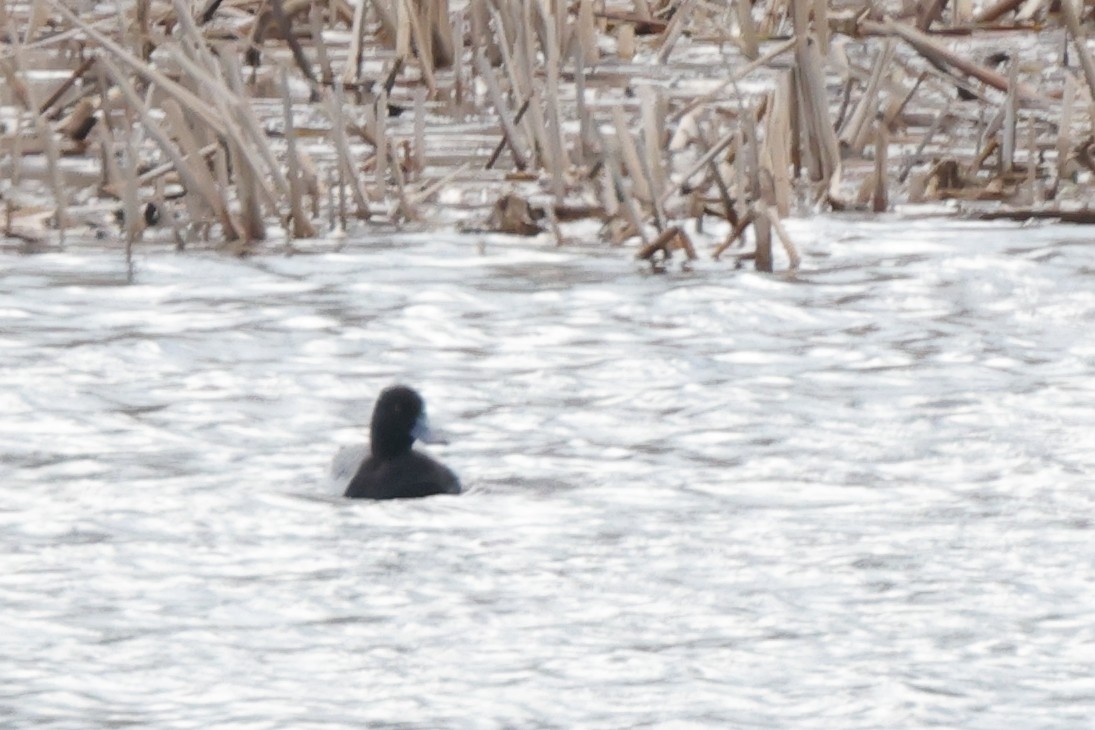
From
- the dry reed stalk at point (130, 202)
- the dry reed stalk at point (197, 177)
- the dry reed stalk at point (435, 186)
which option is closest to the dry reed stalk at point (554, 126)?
the dry reed stalk at point (435, 186)

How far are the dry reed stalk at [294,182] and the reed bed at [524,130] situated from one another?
0.01 meters

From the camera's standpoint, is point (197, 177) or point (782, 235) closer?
point (782, 235)

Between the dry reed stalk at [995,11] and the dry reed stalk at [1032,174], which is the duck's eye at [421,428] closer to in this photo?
the dry reed stalk at [1032,174]

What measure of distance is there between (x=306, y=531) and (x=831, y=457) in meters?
1.35

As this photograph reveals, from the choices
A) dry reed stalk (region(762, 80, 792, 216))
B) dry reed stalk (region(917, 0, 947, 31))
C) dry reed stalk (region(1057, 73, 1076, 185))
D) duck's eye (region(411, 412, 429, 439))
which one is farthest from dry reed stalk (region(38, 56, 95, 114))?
duck's eye (region(411, 412, 429, 439))

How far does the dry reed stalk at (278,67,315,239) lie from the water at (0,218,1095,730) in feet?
0.78

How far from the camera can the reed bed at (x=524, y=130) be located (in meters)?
9.09

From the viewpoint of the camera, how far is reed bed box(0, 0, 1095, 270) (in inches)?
358

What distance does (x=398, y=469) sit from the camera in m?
6.48

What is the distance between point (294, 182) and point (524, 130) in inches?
59.4

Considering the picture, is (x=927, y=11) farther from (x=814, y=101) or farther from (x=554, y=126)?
(x=554, y=126)

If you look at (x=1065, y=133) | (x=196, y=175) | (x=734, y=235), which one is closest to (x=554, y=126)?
(x=734, y=235)

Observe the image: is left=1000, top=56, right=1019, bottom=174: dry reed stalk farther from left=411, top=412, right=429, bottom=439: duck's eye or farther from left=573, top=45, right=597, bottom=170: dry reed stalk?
left=411, top=412, right=429, bottom=439: duck's eye

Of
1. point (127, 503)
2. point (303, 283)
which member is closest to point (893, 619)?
point (127, 503)
